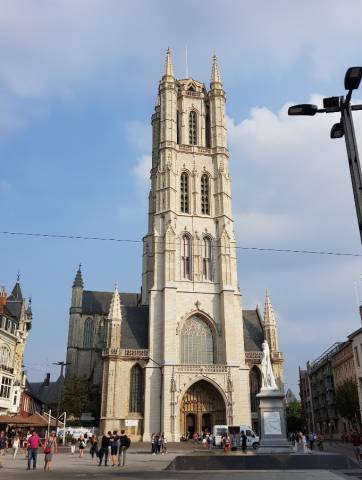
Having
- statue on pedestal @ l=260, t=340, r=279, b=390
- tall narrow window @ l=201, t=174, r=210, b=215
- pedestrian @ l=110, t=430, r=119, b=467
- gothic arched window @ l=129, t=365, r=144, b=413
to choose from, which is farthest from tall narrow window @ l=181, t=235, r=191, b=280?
pedestrian @ l=110, t=430, r=119, b=467

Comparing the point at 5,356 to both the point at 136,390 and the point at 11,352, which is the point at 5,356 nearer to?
the point at 11,352

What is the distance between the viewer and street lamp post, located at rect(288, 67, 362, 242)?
7.57 meters

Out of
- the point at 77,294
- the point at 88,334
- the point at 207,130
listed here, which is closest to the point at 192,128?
the point at 207,130

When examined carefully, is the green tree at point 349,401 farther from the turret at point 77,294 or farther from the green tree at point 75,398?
the turret at point 77,294

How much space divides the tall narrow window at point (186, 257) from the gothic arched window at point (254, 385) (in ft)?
36.5

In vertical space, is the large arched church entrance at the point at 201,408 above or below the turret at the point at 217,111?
below

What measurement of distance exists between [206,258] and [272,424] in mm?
27906

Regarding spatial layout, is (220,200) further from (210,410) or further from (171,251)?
(210,410)

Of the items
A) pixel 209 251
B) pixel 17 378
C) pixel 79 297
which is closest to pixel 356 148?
pixel 209 251

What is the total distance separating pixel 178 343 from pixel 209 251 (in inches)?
400

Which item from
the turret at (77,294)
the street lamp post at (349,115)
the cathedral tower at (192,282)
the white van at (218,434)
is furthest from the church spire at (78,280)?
the street lamp post at (349,115)

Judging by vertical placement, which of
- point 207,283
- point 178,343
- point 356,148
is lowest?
point 356,148

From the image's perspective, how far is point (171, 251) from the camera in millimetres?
46000

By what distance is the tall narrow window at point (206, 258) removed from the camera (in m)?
47.5
